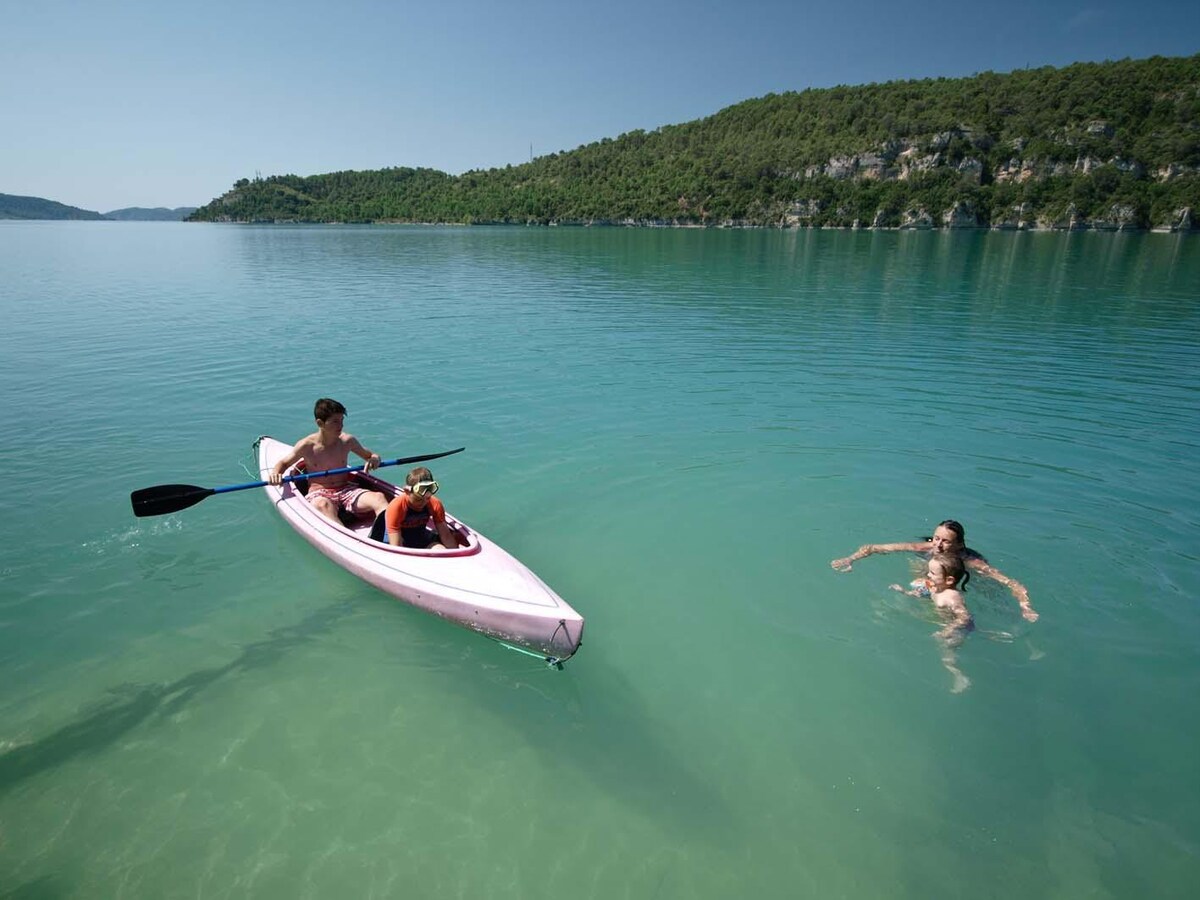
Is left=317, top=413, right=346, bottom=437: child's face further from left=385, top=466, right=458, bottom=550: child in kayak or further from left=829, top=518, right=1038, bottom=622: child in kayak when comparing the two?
left=829, top=518, right=1038, bottom=622: child in kayak

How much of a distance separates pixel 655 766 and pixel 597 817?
28.3 inches

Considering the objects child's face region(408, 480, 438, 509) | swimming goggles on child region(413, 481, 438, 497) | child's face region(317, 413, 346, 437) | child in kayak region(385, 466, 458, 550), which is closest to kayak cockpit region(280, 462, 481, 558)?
child in kayak region(385, 466, 458, 550)

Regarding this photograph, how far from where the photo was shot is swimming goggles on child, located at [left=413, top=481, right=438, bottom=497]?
728 cm

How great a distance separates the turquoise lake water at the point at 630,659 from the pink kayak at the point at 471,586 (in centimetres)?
37

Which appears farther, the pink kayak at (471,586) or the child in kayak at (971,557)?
the child in kayak at (971,557)

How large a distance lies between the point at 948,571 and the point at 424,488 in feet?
20.2

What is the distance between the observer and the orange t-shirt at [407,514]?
294 inches

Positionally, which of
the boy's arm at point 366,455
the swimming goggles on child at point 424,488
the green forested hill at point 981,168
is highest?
the green forested hill at point 981,168

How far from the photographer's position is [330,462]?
924 centimetres

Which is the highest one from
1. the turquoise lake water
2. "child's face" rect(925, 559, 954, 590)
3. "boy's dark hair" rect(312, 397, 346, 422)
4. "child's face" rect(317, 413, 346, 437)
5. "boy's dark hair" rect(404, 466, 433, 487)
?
"boy's dark hair" rect(312, 397, 346, 422)

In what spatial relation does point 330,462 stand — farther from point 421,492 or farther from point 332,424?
point 421,492

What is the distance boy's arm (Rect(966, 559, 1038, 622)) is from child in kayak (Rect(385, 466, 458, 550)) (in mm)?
6283

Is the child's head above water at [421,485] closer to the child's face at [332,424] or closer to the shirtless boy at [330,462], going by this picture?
the shirtless boy at [330,462]

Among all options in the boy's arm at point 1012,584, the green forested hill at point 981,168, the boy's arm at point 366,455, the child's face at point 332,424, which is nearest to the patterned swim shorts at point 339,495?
the boy's arm at point 366,455
